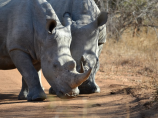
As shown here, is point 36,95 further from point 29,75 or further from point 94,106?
point 94,106

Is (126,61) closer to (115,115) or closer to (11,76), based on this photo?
(11,76)

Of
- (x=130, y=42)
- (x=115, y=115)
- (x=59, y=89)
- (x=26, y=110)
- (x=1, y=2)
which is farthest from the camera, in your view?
(x=130, y=42)

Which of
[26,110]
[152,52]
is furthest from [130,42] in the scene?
[26,110]

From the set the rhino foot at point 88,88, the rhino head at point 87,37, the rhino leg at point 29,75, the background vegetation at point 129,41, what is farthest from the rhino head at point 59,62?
the background vegetation at point 129,41

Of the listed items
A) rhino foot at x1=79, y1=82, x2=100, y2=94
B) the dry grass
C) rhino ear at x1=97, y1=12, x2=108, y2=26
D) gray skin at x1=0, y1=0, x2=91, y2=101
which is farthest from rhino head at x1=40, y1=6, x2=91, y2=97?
the dry grass

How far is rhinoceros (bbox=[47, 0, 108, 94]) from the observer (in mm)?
5938

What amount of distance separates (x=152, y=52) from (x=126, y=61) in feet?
3.49

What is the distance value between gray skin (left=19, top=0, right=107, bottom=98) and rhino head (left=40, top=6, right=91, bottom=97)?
0.46 meters

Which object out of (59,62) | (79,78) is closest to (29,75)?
(59,62)

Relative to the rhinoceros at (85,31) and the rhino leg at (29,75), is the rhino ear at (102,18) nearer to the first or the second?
the rhinoceros at (85,31)

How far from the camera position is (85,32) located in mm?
6109

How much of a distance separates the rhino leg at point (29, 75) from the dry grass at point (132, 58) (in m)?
2.39

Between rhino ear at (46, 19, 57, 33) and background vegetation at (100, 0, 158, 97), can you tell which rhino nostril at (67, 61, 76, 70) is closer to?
rhino ear at (46, 19, 57, 33)

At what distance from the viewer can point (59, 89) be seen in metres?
5.06
